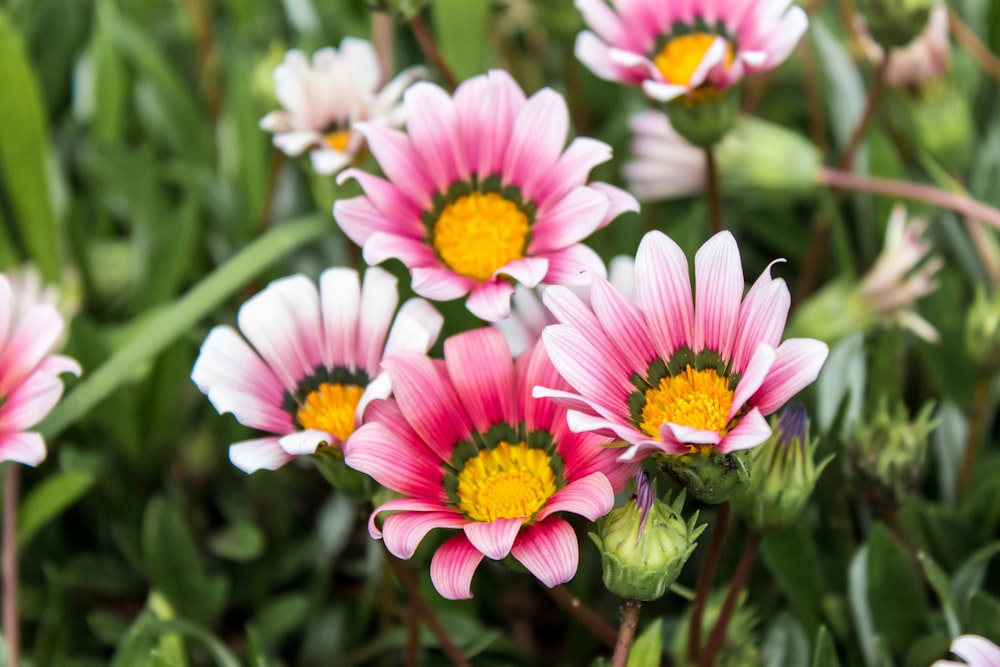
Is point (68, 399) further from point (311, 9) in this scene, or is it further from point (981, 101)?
point (981, 101)

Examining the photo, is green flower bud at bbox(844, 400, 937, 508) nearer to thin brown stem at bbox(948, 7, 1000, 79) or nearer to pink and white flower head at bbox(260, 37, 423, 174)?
pink and white flower head at bbox(260, 37, 423, 174)

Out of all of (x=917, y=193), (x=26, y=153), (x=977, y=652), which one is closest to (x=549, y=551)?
(x=977, y=652)

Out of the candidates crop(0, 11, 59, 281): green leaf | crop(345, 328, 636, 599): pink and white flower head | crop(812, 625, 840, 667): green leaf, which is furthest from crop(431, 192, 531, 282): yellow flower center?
crop(0, 11, 59, 281): green leaf

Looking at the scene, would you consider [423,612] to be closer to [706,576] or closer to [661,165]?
[706,576]

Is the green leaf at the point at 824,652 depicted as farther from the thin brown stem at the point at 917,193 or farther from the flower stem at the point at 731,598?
the thin brown stem at the point at 917,193

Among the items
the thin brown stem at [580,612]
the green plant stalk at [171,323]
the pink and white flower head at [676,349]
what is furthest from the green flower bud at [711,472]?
the green plant stalk at [171,323]

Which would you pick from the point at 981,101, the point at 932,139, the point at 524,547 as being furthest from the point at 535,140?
the point at 981,101
